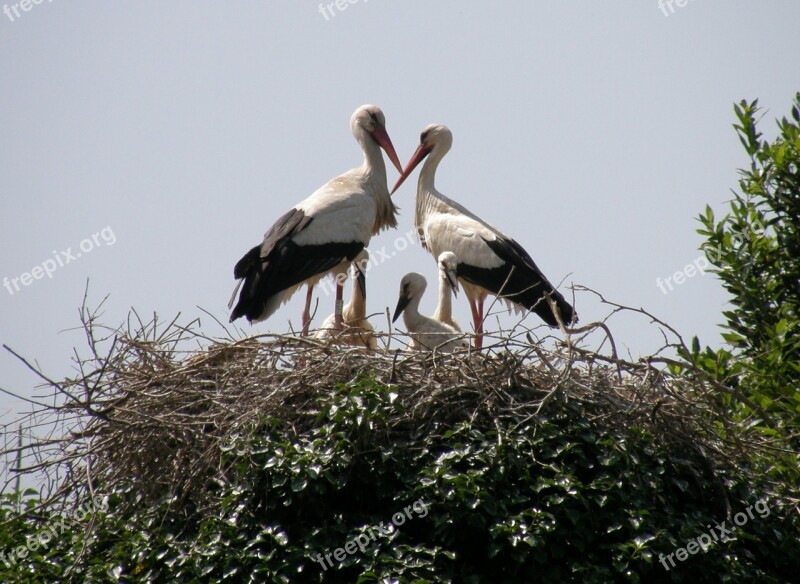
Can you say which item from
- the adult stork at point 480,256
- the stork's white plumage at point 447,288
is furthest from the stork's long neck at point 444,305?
the adult stork at point 480,256

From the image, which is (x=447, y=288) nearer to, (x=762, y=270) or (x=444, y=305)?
(x=444, y=305)

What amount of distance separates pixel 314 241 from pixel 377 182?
0.95 metres

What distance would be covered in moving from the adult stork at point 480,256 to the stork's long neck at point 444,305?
284 mm

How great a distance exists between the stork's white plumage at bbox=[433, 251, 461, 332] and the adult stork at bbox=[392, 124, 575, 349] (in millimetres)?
284

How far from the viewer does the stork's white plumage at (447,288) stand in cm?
693

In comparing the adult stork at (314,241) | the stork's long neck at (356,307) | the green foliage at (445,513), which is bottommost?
the green foliage at (445,513)

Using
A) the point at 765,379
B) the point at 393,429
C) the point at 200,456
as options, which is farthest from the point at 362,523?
the point at 765,379

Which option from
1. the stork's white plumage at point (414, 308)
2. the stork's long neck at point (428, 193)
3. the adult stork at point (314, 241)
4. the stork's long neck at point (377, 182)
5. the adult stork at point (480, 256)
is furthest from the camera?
the stork's long neck at point (428, 193)

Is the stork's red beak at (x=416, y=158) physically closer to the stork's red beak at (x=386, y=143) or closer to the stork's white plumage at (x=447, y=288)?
the stork's red beak at (x=386, y=143)

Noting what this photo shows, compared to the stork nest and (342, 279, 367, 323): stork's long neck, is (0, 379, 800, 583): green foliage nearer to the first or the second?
the stork nest

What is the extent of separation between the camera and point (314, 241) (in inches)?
279

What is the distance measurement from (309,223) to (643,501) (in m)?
3.32

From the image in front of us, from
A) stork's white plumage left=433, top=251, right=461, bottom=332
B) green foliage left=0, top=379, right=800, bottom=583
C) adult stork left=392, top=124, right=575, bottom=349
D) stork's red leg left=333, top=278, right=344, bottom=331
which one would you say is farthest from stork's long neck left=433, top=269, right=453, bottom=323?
green foliage left=0, top=379, right=800, bottom=583

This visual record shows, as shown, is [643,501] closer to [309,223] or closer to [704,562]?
[704,562]
